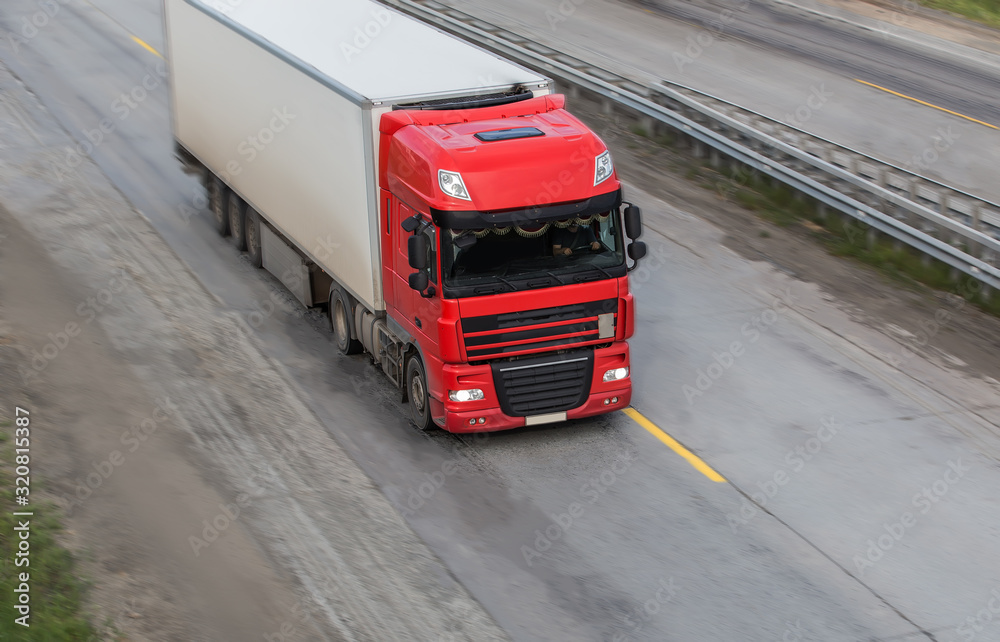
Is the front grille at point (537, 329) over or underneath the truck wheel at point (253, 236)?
over

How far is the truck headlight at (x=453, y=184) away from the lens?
11.6 meters

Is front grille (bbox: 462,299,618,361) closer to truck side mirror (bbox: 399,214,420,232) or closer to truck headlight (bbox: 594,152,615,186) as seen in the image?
truck side mirror (bbox: 399,214,420,232)

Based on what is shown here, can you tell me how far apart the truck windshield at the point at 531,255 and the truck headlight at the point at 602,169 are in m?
0.38

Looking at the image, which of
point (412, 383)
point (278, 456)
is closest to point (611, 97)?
point (412, 383)

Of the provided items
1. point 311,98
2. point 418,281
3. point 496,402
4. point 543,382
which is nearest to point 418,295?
point 418,281

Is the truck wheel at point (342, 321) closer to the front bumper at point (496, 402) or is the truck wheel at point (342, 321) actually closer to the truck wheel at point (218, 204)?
the front bumper at point (496, 402)

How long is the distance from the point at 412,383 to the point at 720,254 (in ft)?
22.5

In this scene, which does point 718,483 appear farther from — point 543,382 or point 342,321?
point 342,321

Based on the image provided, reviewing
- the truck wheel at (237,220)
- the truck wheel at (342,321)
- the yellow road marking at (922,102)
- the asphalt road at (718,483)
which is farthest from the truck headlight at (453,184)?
the yellow road marking at (922,102)

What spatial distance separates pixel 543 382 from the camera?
12336 mm

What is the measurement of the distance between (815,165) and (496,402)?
884 cm

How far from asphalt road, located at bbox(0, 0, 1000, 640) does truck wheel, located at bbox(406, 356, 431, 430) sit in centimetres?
20

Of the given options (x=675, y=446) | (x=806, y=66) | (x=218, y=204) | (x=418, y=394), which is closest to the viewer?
(x=675, y=446)

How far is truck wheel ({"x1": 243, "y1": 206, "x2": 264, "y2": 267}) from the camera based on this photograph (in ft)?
55.3
